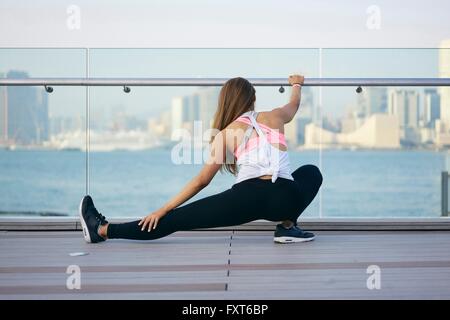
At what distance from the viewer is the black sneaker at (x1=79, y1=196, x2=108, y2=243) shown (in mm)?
3379

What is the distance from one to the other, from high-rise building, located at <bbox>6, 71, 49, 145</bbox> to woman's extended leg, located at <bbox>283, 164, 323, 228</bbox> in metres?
1.82

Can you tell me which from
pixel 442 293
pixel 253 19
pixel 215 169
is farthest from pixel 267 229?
pixel 253 19

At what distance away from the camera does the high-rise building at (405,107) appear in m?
4.61

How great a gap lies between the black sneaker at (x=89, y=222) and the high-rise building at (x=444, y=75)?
7.49 feet

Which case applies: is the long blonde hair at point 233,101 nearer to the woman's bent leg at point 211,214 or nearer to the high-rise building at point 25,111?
the woman's bent leg at point 211,214

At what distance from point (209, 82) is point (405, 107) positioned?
1508 millimetres

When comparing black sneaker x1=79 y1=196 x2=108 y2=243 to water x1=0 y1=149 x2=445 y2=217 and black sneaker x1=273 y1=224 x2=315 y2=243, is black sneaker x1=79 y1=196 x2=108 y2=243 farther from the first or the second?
water x1=0 y1=149 x2=445 y2=217

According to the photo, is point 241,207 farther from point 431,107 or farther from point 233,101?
point 431,107

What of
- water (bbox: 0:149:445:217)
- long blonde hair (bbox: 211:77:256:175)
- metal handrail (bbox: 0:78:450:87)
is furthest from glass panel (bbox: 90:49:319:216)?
water (bbox: 0:149:445:217)

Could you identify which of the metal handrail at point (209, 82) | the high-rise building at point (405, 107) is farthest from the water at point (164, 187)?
the metal handrail at point (209, 82)

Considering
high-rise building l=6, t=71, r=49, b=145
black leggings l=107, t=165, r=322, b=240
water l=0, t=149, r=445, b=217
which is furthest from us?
water l=0, t=149, r=445, b=217

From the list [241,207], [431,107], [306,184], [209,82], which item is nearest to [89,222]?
[241,207]
